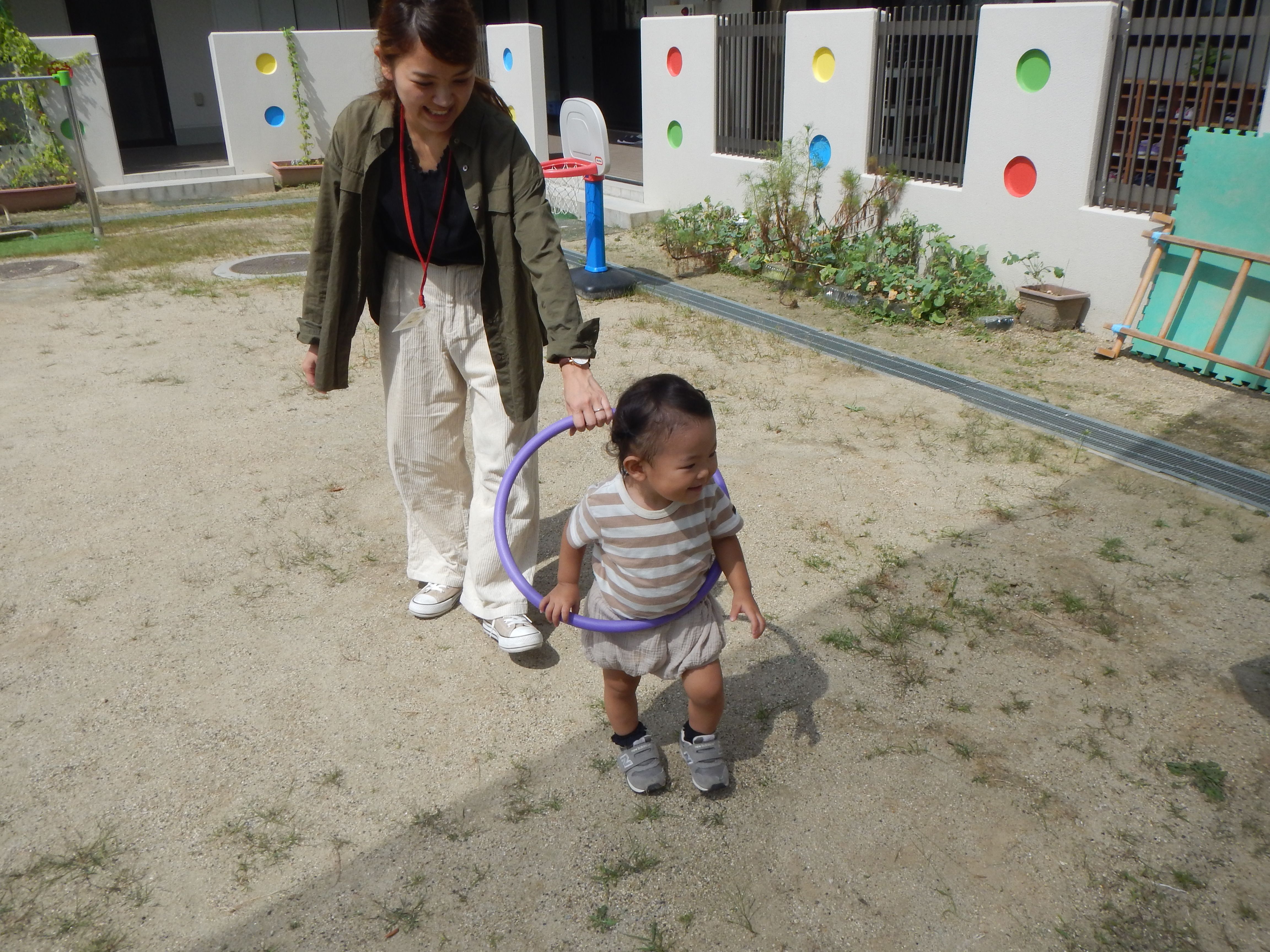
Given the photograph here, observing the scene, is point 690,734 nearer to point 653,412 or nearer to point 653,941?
point 653,941

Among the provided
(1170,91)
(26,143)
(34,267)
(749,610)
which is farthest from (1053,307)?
(26,143)

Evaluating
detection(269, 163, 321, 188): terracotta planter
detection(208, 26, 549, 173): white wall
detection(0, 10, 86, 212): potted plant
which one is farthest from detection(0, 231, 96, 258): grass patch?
detection(208, 26, 549, 173): white wall

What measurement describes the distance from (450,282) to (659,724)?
54.3 inches

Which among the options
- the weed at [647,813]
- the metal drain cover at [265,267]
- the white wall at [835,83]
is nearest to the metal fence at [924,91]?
the white wall at [835,83]

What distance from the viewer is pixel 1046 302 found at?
6.11 metres

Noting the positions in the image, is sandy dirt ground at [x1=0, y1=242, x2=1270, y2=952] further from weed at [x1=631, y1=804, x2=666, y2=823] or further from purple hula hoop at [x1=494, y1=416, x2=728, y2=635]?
purple hula hoop at [x1=494, y1=416, x2=728, y2=635]

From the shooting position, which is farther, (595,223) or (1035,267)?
(595,223)

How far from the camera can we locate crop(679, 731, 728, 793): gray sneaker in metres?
2.50

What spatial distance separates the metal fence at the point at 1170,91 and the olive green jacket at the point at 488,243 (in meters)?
4.51

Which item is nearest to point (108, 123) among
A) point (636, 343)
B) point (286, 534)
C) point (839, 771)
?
point (636, 343)

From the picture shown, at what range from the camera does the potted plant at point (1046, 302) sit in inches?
240

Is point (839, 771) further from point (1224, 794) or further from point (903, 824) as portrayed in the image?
point (1224, 794)

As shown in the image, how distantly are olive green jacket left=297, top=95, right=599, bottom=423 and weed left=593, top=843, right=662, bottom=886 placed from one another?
4.05 ft

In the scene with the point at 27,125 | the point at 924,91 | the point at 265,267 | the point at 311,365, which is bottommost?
the point at 265,267
